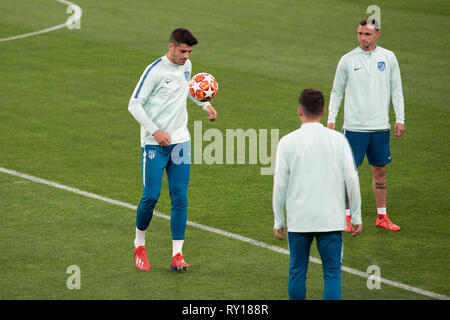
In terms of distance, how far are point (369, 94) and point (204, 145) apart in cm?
Answer: 432

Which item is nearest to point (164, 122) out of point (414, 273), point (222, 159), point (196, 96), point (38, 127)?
point (196, 96)

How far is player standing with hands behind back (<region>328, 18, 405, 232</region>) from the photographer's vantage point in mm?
9266

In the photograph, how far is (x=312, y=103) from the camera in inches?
248

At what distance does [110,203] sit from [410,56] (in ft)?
35.8

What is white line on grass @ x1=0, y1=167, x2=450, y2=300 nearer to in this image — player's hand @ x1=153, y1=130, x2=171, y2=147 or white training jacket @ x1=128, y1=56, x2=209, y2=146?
white training jacket @ x1=128, y1=56, x2=209, y2=146

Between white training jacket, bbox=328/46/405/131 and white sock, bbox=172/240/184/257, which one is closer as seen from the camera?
white sock, bbox=172/240/184/257

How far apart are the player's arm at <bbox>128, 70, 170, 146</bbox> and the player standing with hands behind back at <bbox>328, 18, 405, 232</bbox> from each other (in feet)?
7.85

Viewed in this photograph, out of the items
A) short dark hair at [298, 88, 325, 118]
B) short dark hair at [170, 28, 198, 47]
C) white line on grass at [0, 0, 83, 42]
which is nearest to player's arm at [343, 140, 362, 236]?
short dark hair at [298, 88, 325, 118]

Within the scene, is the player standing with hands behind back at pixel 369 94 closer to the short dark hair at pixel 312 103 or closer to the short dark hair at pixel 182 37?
the short dark hair at pixel 182 37

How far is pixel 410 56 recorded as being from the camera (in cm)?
1880

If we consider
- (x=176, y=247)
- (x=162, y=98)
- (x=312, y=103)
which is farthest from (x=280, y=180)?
(x=176, y=247)

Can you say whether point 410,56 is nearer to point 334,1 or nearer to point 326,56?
point 326,56

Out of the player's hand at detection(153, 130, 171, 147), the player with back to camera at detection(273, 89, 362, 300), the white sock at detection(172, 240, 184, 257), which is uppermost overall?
the player's hand at detection(153, 130, 171, 147)

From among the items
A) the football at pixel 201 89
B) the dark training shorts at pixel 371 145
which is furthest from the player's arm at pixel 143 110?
the dark training shorts at pixel 371 145
